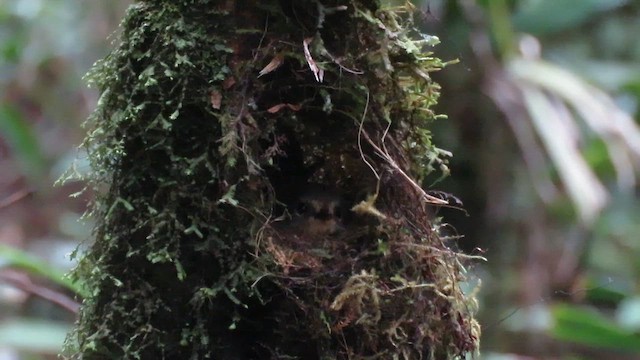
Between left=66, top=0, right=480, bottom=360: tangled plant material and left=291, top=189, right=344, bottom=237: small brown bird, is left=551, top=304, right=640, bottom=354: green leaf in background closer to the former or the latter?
left=66, top=0, right=480, bottom=360: tangled plant material

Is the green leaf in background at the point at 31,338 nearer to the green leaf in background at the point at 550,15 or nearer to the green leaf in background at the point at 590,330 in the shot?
the green leaf in background at the point at 590,330

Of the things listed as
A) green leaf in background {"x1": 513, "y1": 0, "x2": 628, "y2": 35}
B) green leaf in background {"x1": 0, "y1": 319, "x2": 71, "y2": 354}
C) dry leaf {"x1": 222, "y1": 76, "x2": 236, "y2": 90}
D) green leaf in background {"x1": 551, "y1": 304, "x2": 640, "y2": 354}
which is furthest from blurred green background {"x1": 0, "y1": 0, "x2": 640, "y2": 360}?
dry leaf {"x1": 222, "y1": 76, "x2": 236, "y2": 90}

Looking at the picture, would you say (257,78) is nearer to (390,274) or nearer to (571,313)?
(390,274)

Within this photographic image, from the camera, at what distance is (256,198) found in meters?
0.78

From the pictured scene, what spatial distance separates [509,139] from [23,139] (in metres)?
2.09

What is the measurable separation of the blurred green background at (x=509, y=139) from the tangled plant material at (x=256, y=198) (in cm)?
153

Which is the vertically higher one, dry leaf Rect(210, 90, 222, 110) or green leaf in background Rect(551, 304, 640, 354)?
dry leaf Rect(210, 90, 222, 110)

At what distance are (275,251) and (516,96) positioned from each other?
6.98ft

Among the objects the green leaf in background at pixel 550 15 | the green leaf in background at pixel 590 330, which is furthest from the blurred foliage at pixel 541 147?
the green leaf in background at pixel 590 330

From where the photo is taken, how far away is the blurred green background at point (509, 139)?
2.52 meters

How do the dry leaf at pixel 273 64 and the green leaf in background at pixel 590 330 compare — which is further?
the green leaf in background at pixel 590 330

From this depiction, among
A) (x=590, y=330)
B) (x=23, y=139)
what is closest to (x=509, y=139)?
(x=590, y=330)

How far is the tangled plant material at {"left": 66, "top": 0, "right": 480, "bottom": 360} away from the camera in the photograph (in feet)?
2.52

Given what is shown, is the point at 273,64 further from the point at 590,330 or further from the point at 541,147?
the point at 541,147
